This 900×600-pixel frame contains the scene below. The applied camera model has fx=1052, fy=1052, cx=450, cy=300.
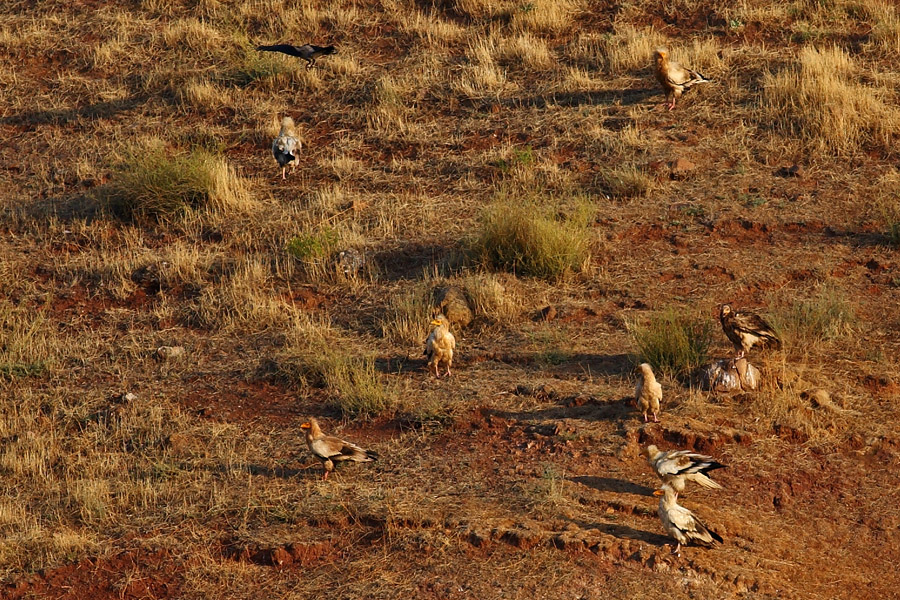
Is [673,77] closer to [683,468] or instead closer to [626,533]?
[683,468]

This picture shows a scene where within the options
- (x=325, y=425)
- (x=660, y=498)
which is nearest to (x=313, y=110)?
(x=325, y=425)

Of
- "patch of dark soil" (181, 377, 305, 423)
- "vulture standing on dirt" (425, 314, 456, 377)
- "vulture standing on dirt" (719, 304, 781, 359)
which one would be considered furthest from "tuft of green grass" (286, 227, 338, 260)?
"vulture standing on dirt" (719, 304, 781, 359)

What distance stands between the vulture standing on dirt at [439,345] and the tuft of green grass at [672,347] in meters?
1.59

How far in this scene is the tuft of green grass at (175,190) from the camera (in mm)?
12648

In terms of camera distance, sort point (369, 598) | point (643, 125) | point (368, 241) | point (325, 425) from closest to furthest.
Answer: point (369, 598), point (325, 425), point (368, 241), point (643, 125)

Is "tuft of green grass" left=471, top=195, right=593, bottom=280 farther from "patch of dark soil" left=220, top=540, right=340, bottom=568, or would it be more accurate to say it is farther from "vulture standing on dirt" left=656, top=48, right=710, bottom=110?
"patch of dark soil" left=220, top=540, right=340, bottom=568

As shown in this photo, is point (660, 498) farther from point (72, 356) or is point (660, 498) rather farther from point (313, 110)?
point (313, 110)

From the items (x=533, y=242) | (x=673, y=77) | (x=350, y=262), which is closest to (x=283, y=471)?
(x=350, y=262)

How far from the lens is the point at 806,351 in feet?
29.0

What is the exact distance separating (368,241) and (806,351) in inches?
195

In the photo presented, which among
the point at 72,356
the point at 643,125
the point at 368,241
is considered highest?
the point at 643,125

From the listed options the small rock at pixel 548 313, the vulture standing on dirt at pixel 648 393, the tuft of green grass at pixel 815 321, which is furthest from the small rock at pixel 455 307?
the tuft of green grass at pixel 815 321

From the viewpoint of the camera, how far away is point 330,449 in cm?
761

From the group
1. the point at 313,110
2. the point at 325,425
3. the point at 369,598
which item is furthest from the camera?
the point at 313,110
